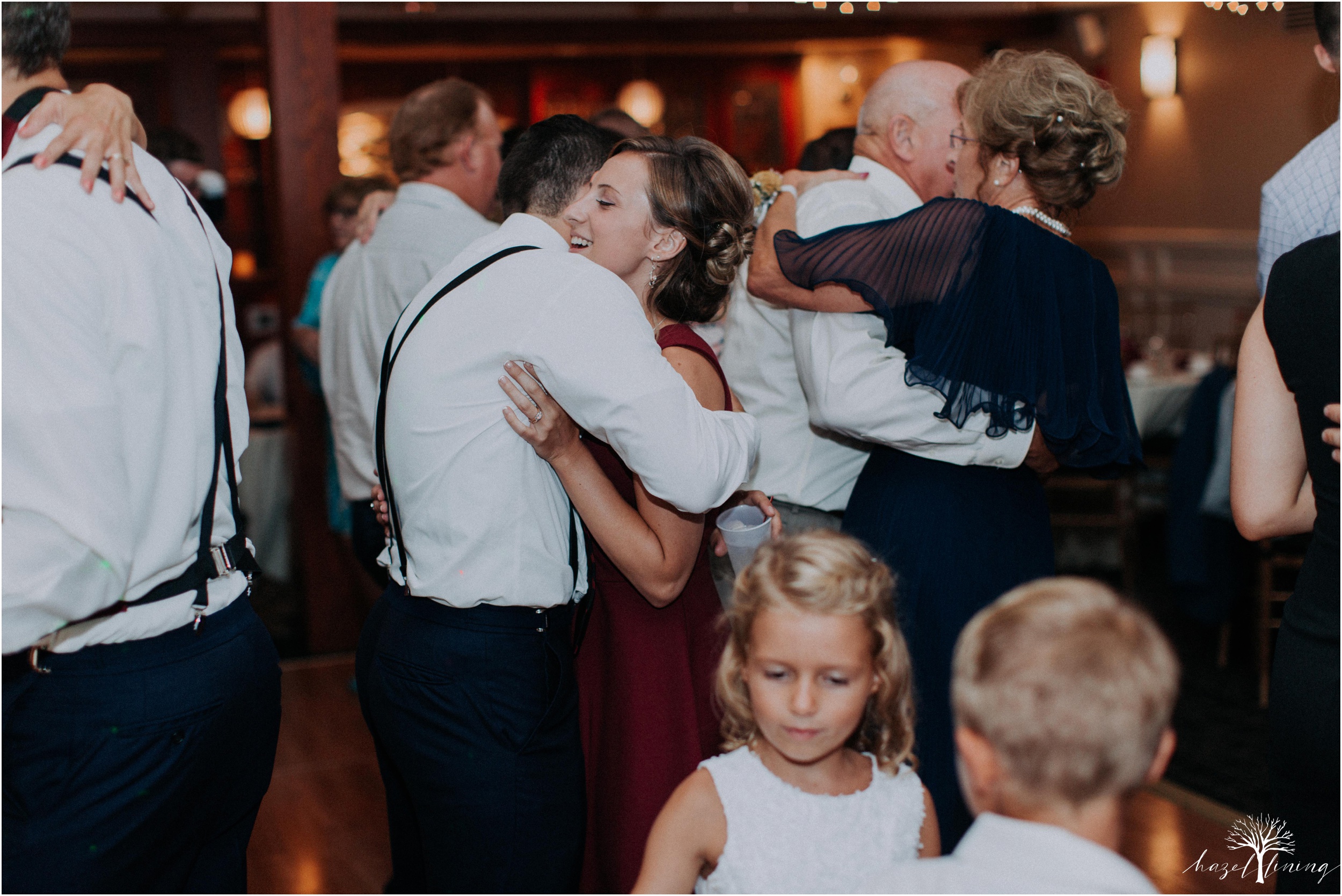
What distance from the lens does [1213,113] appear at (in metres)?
7.41

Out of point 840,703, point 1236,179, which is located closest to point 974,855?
point 840,703

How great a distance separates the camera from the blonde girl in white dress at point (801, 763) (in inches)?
55.5

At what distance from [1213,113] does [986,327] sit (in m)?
6.54

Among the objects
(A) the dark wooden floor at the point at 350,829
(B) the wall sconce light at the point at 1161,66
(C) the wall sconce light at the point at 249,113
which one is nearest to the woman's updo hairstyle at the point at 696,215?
(A) the dark wooden floor at the point at 350,829

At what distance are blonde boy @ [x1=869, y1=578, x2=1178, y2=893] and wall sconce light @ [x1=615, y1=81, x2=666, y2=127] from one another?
7689 mm

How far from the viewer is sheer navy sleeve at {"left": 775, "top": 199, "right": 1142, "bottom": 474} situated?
1.89m

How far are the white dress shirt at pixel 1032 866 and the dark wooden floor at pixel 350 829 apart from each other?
1.85 meters

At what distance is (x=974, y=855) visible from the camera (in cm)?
99

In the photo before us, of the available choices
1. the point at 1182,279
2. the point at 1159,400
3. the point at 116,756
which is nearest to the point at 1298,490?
the point at 116,756

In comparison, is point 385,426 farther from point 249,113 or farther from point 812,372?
point 249,113

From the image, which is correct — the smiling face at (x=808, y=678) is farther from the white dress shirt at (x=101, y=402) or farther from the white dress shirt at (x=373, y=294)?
the white dress shirt at (x=373, y=294)

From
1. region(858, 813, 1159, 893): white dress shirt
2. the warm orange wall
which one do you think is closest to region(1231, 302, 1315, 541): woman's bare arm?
region(858, 813, 1159, 893): white dress shirt
